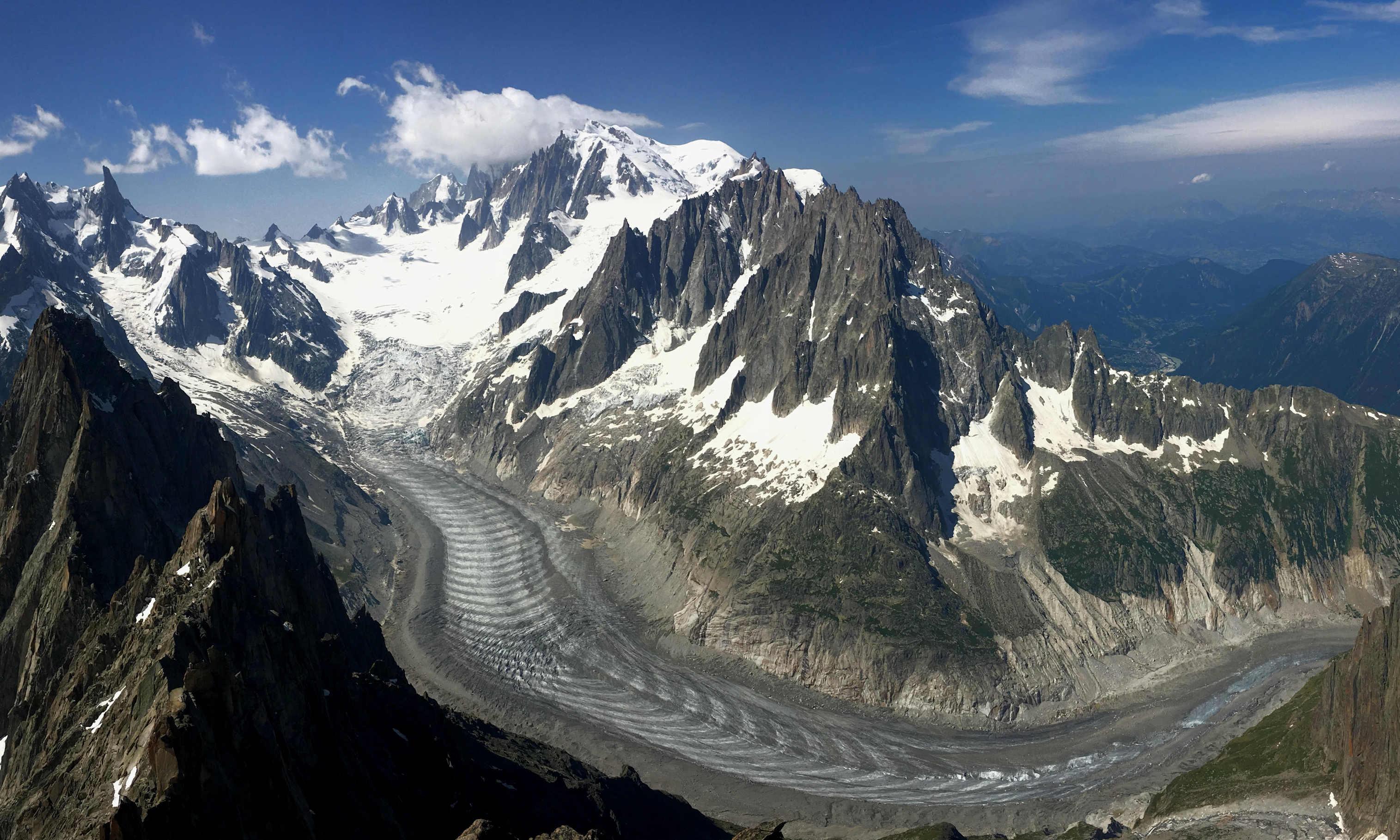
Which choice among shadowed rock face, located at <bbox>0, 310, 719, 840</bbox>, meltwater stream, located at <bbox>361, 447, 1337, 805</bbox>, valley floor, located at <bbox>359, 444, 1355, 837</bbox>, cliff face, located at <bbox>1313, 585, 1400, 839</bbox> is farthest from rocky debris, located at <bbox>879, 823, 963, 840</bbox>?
cliff face, located at <bbox>1313, 585, 1400, 839</bbox>

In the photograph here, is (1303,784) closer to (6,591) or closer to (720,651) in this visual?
(720,651)

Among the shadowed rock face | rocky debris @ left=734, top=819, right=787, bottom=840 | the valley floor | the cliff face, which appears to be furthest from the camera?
the valley floor

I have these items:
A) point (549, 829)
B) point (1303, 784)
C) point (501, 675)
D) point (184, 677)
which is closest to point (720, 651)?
point (501, 675)

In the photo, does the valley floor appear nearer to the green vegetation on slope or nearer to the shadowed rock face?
the green vegetation on slope

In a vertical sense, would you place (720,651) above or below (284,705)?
below

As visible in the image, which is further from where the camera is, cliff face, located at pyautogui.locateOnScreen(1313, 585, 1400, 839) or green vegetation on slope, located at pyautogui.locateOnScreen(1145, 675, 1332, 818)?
green vegetation on slope, located at pyautogui.locateOnScreen(1145, 675, 1332, 818)

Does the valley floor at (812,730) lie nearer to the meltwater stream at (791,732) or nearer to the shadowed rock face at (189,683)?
the meltwater stream at (791,732)

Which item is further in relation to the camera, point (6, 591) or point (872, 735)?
point (872, 735)
